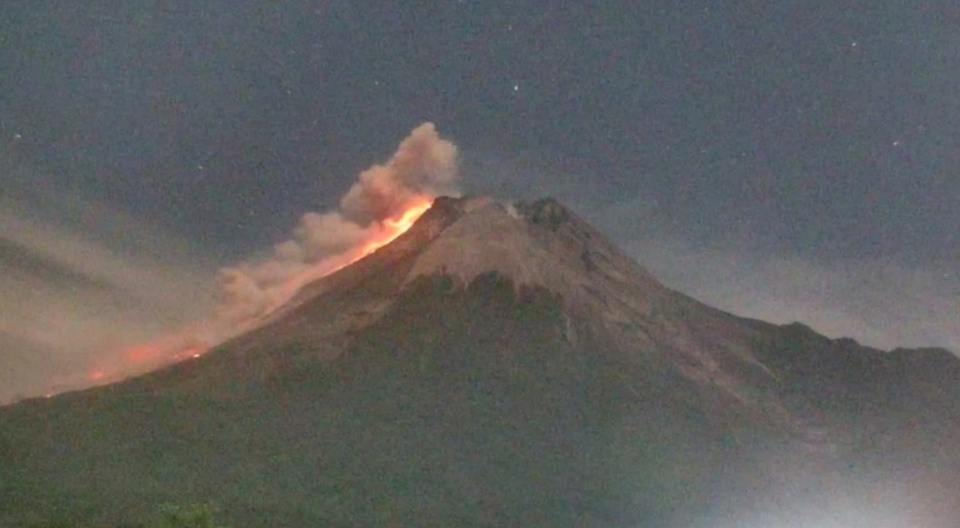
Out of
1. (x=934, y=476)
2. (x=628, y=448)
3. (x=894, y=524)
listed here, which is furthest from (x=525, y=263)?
(x=894, y=524)

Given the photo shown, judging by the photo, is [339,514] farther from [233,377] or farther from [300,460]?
[233,377]

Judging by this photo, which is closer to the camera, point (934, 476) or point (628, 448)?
point (628, 448)

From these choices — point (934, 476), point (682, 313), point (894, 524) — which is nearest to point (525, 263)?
point (682, 313)

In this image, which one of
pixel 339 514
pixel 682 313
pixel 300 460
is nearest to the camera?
pixel 339 514

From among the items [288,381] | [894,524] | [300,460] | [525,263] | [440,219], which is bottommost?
[894,524]

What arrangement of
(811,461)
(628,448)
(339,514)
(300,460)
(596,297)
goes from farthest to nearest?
(596,297), (811,461), (628,448), (300,460), (339,514)

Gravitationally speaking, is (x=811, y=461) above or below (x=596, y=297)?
below

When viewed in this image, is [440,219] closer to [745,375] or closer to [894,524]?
[745,375]
